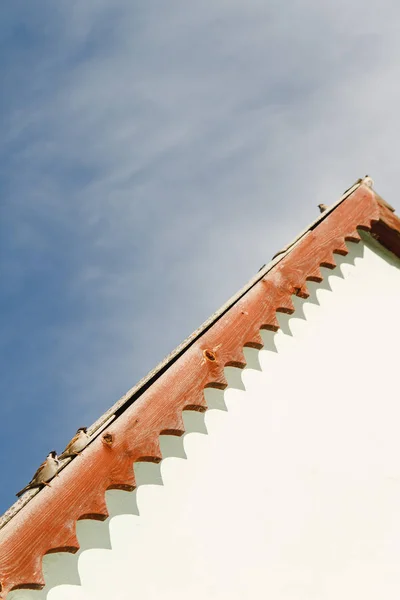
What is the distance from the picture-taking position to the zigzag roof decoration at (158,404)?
3396 mm

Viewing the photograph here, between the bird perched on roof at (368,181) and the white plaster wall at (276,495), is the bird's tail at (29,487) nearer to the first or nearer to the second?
the white plaster wall at (276,495)

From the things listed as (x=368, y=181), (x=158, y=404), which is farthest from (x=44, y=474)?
(x=368, y=181)

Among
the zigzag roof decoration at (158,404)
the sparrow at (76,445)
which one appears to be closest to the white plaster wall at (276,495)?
the zigzag roof decoration at (158,404)

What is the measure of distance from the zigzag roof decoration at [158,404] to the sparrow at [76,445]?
0.14ft

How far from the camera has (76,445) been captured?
3.85 metres

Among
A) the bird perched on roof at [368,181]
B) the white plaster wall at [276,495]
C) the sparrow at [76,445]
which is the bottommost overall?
the white plaster wall at [276,495]

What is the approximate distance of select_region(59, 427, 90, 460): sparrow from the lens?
150 inches

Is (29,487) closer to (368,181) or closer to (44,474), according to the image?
(44,474)

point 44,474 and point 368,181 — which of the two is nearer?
point 44,474

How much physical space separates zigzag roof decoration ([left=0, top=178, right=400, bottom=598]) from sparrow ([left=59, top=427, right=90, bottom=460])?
0.04 metres

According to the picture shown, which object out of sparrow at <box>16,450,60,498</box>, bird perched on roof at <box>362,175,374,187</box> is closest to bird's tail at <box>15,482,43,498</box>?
sparrow at <box>16,450,60,498</box>

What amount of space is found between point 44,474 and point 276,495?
4.60ft

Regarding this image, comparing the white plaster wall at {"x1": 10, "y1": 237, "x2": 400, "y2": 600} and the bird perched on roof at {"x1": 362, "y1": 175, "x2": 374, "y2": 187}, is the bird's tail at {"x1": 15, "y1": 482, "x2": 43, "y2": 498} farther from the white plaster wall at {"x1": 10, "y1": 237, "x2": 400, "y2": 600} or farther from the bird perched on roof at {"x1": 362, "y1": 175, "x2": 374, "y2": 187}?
the bird perched on roof at {"x1": 362, "y1": 175, "x2": 374, "y2": 187}

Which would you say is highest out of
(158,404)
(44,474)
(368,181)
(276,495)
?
(368,181)
